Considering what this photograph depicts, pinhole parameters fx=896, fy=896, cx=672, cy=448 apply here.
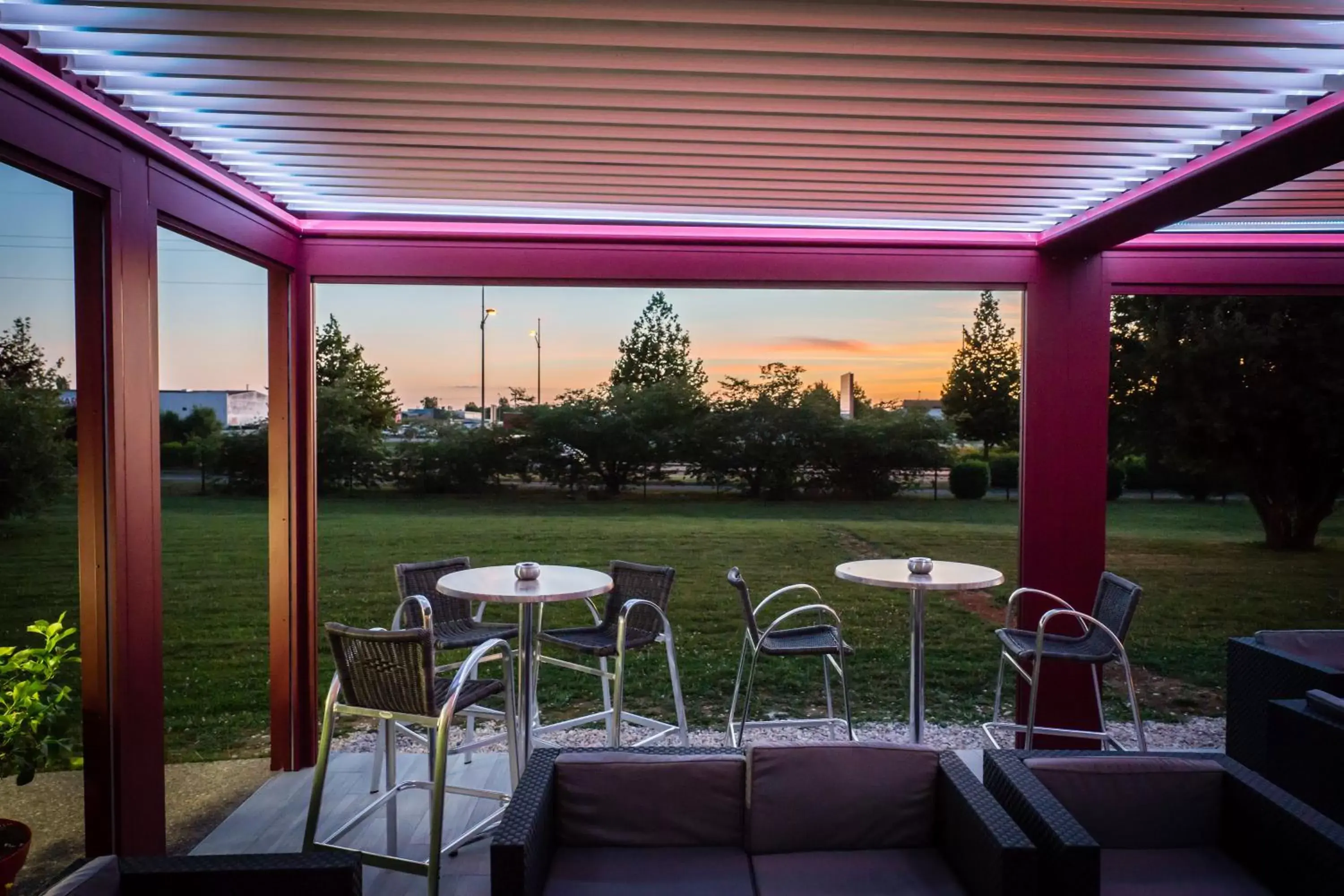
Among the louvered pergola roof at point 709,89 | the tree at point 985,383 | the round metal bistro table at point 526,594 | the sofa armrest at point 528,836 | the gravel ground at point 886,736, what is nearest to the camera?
the sofa armrest at point 528,836

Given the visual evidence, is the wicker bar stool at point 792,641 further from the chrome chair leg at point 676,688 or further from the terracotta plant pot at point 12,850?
the terracotta plant pot at point 12,850

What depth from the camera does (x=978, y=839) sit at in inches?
82.4

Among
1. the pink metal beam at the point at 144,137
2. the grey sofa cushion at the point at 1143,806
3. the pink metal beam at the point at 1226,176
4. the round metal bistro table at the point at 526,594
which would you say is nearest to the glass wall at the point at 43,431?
the pink metal beam at the point at 144,137

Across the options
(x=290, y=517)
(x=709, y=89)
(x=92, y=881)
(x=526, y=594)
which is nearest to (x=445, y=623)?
(x=290, y=517)

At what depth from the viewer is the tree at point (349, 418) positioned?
8820 mm

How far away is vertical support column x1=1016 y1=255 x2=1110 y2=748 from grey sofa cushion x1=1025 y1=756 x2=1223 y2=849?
7.28 ft

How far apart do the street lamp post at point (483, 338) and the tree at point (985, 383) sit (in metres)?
4.91

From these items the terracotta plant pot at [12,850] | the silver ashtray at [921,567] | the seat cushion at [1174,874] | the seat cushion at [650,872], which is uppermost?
the silver ashtray at [921,567]

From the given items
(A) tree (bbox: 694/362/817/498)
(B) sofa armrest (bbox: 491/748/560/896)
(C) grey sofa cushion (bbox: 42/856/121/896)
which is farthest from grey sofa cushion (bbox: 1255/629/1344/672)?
(A) tree (bbox: 694/362/817/498)

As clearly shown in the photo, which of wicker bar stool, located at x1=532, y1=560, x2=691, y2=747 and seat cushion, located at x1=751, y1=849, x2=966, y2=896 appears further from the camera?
wicker bar stool, located at x1=532, y1=560, x2=691, y2=747

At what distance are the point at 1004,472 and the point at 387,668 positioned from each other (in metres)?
8.30

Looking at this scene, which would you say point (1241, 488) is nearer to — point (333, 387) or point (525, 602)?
point (525, 602)

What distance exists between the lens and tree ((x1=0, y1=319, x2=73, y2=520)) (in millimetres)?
2648

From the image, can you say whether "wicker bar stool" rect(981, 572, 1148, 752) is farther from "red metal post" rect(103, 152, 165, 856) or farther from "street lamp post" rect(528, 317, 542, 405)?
"street lamp post" rect(528, 317, 542, 405)
